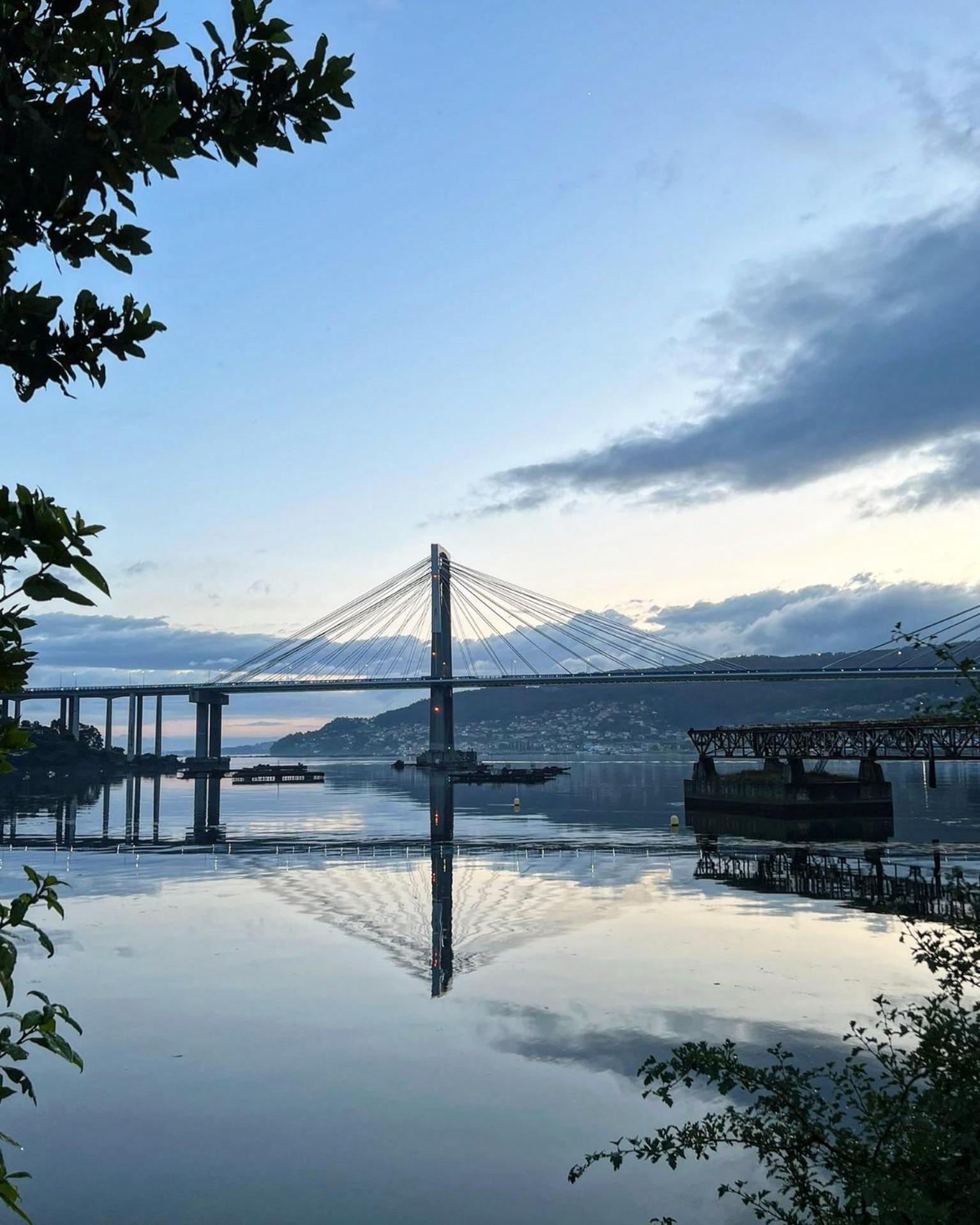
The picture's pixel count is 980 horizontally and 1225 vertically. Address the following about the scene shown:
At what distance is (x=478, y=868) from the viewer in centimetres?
5309

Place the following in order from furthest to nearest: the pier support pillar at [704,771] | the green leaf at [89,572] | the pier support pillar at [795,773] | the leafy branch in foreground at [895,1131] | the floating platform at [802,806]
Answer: the pier support pillar at [704,771], the pier support pillar at [795,773], the floating platform at [802,806], the leafy branch in foreground at [895,1131], the green leaf at [89,572]

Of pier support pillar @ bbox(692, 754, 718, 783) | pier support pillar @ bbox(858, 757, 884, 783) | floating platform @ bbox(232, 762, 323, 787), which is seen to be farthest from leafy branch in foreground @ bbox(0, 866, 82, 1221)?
floating platform @ bbox(232, 762, 323, 787)

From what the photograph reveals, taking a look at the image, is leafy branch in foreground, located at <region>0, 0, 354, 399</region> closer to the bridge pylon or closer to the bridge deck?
the bridge deck

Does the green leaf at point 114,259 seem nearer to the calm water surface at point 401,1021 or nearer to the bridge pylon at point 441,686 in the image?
the calm water surface at point 401,1021

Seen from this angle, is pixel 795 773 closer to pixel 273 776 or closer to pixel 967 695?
pixel 967 695

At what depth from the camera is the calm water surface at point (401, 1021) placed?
1554cm

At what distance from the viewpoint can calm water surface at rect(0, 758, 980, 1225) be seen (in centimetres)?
1554

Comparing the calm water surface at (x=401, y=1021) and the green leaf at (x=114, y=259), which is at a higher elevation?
the green leaf at (x=114, y=259)

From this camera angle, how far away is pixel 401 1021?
24156mm

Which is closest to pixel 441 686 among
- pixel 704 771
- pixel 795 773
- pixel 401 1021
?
pixel 704 771

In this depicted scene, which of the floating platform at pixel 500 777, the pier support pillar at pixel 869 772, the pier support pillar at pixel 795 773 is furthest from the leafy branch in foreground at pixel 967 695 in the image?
the floating platform at pixel 500 777

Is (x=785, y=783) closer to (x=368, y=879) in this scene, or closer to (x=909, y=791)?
(x=368, y=879)

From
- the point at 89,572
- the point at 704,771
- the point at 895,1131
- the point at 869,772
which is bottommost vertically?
→ the point at 704,771

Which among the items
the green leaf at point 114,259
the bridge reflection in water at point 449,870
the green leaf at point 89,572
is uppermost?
the green leaf at point 114,259
